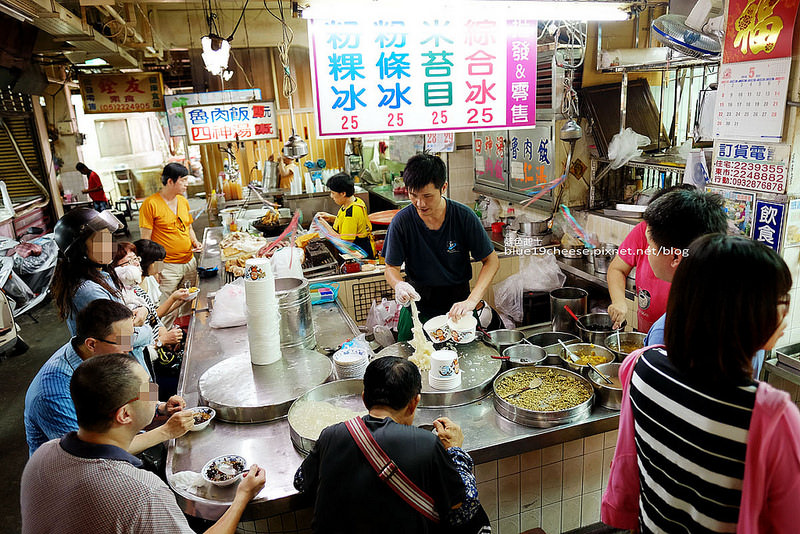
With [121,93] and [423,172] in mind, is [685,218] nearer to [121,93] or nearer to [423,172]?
[423,172]

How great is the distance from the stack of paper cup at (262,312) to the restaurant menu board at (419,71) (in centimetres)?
96

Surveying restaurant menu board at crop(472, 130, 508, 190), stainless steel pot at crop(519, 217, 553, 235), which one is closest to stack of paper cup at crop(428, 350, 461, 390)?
stainless steel pot at crop(519, 217, 553, 235)

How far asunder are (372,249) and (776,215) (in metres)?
3.64

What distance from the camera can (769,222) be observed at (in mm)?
2852

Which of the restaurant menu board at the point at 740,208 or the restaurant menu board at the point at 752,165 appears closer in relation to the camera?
the restaurant menu board at the point at 752,165

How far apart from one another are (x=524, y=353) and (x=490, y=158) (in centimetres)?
420

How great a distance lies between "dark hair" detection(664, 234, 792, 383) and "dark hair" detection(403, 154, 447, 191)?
74.6 inches

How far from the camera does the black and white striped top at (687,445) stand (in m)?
1.27

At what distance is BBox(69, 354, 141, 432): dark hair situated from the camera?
1.62m

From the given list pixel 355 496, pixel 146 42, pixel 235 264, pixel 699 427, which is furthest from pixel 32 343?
pixel 699 427

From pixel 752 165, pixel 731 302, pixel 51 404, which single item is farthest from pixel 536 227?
pixel 51 404

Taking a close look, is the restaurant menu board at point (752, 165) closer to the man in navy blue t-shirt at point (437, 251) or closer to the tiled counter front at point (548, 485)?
the man in navy blue t-shirt at point (437, 251)

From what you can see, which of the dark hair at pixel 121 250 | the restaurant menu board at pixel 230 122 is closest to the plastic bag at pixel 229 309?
the dark hair at pixel 121 250

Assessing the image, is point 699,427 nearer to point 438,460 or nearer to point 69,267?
point 438,460
